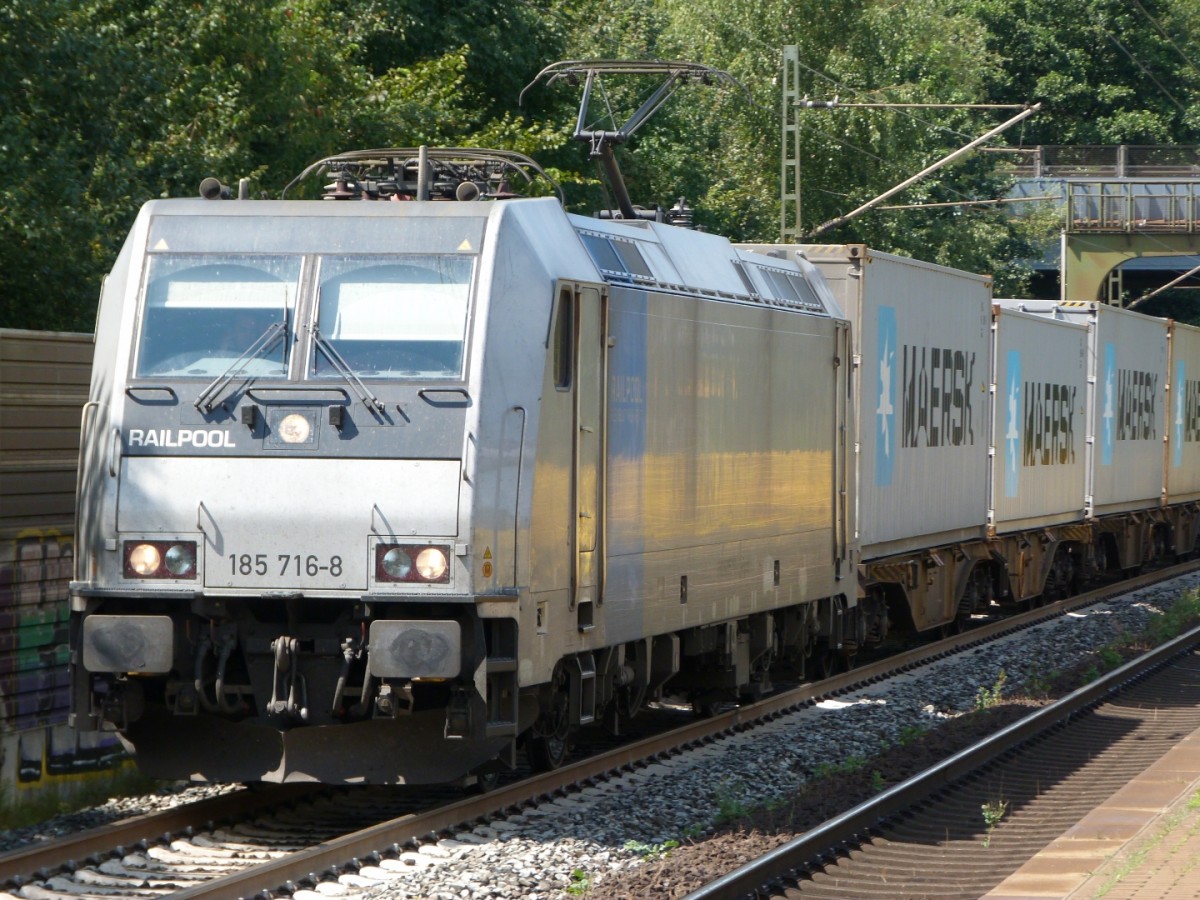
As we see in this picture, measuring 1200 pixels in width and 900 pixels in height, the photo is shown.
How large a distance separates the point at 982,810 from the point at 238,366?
4.68 metres

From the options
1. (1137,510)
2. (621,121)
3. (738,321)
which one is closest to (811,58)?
(621,121)

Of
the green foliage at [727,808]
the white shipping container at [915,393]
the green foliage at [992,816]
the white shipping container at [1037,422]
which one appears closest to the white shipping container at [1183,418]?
the white shipping container at [1037,422]

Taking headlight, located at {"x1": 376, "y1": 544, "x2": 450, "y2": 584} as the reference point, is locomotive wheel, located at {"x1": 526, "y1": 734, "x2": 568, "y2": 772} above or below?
below

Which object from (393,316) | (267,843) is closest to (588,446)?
(393,316)

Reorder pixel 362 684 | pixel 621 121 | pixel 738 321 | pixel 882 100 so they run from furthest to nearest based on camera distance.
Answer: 1. pixel 882 100
2. pixel 621 121
3. pixel 738 321
4. pixel 362 684

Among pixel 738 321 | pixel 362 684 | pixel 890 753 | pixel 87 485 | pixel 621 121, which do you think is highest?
pixel 621 121

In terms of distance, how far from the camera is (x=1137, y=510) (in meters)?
26.8

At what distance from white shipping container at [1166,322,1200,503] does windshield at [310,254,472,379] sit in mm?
Result: 22027

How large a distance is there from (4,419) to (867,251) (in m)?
8.02

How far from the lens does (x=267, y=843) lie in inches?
345

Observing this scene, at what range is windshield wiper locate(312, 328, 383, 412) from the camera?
8.67 m

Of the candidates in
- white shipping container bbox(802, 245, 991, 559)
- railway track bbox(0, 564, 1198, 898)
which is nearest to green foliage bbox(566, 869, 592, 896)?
railway track bbox(0, 564, 1198, 898)

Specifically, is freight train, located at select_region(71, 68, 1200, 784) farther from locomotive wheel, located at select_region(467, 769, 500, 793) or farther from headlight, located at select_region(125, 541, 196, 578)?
locomotive wheel, located at select_region(467, 769, 500, 793)

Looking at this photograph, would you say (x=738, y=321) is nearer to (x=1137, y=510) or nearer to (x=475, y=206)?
(x=475, y=206)
